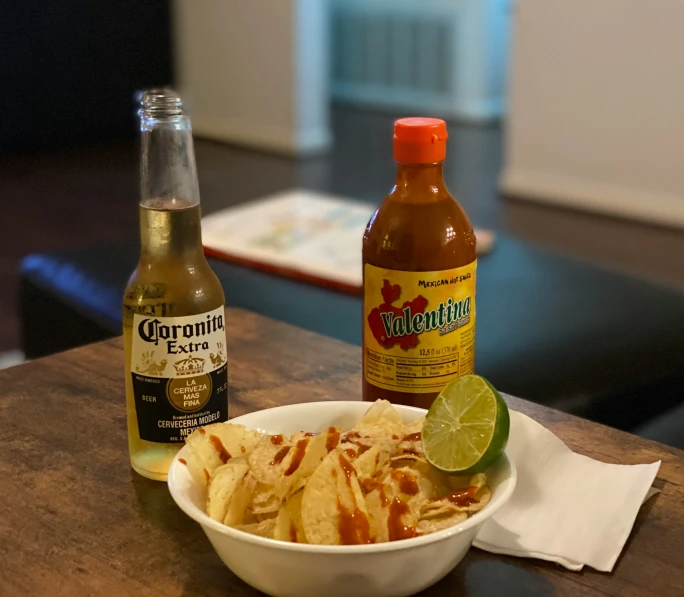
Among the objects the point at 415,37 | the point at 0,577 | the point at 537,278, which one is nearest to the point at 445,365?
the point at 0,577

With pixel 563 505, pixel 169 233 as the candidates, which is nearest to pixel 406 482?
pixel 563 505

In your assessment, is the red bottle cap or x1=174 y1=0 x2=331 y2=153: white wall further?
x1=174 y1=0 x2=331 y2=153: white wall

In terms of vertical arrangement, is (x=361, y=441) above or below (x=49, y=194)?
above

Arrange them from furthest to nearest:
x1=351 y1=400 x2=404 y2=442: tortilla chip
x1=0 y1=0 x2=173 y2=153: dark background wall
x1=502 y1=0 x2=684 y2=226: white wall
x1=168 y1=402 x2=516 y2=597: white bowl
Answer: x1=0 y1=0 x2=173 y2=153: dark background wall → x1=502 y1=0 x2=684 y2=226: white wall → x1=351 y1=400 x2=404 y2=442: tortilla chip → x1=168 y1=402 x2=516 y2=597: white bowl

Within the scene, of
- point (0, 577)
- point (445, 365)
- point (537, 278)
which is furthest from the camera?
point (537, 278)

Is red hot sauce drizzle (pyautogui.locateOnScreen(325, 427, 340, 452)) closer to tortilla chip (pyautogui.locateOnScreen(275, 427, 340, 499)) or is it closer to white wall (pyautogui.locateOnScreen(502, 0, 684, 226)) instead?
tortilla chip (pyautogui.locateOnScreen(275, 427, 340, 499))

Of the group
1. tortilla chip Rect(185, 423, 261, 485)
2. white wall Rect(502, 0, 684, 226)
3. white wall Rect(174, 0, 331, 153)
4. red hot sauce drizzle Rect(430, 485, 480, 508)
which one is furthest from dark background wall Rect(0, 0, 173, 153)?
red hot sauce drizzle Rect(430, 485, 480, 508)

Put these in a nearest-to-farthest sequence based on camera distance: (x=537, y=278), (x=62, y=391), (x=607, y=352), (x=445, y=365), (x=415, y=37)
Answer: (x=445, y=365)
(x=62, y=391)
(x=607, y=352)
(x=537, y=278)
(x=415, y=37)

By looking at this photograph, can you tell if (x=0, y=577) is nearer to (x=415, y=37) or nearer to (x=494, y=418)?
(x=494, y=418)
